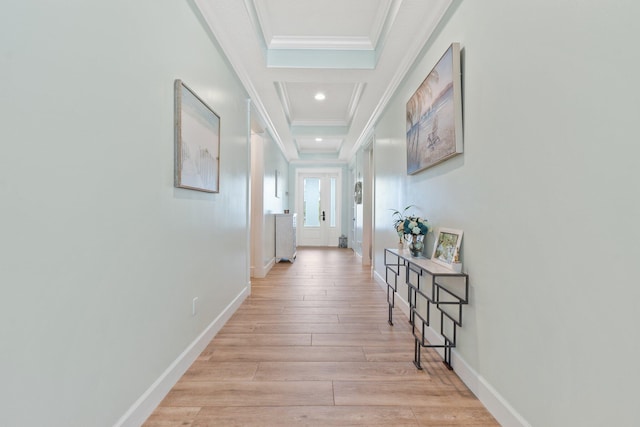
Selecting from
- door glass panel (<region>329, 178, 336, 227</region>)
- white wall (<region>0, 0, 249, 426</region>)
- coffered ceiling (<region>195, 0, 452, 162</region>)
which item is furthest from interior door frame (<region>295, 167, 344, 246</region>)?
white wall (<region>0, 0, 249, 426</region>)

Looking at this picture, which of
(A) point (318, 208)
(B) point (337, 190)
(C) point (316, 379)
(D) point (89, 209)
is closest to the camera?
(D) point (89, 209)

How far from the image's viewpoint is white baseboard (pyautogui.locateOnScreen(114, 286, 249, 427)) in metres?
1.35

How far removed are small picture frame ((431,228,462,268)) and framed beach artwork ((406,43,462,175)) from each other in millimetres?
494

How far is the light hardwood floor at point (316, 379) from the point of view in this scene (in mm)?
1477

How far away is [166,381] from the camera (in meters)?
1.63

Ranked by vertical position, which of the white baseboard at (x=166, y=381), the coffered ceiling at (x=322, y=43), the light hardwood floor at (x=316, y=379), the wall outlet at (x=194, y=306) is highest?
Answer: the coffered ceiling at (x=322, y=43)

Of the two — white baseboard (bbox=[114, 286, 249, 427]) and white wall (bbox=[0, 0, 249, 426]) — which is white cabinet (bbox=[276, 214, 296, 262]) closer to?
white baseboard (bbox=[114, 286, 249, 427])

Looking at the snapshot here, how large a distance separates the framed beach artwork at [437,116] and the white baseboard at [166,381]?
209 cm

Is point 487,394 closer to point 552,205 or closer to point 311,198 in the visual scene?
point 552,205

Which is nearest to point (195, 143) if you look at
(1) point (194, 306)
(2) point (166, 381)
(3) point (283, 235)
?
(1) point (194, 306)

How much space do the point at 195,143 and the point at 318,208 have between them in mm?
6742

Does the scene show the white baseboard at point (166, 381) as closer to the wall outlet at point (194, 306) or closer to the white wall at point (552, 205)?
the wall outlet at point (194, 306)

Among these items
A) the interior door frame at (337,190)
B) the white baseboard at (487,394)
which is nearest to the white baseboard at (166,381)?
the white baseboard at (487,394)

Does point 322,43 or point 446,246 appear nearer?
point 446,246
